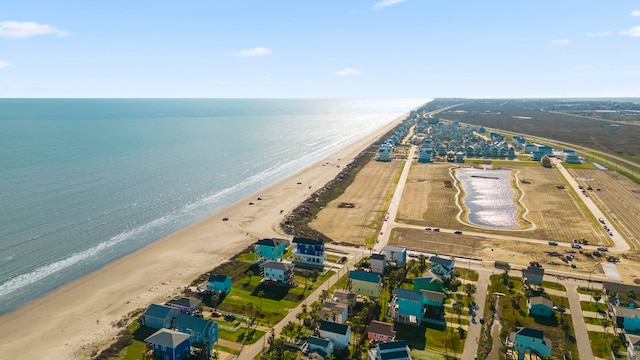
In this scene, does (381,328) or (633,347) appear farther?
(381,328)

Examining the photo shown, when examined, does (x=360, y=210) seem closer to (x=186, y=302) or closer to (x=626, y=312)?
(x=186, y=302)

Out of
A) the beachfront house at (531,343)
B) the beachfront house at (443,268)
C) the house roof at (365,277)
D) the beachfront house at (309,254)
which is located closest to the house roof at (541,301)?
the beachfront house at (531,343)

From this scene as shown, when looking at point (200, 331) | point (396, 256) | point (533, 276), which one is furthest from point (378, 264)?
point (200, 331)

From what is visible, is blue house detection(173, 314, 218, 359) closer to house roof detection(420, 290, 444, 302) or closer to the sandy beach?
the sandy beach

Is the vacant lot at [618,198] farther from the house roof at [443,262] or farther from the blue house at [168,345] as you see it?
the blue house at [168,345]

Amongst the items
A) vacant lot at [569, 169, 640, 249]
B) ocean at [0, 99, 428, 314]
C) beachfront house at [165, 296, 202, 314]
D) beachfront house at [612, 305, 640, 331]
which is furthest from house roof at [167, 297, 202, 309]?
vacant lot at [569, 169, 640, 249]

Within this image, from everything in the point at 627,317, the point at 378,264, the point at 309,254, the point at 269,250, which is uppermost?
the point at 269,250
